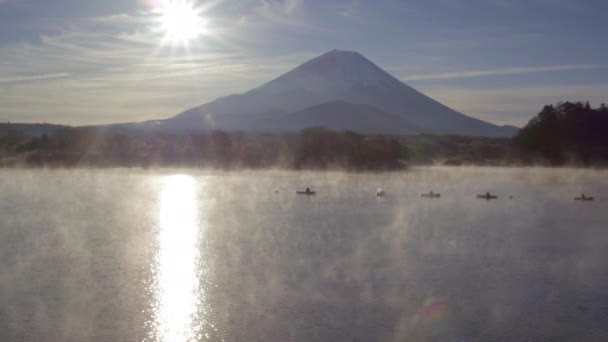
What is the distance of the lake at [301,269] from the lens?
1267 cm

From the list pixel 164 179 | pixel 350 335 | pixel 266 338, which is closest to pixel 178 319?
pixel 266 338

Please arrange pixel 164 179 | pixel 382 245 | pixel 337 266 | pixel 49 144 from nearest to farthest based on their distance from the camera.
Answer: pixel 337 266
pixel 382 245
pixel 164 179
pixel 49 144

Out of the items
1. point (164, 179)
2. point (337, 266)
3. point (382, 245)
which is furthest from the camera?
point (164, 179)

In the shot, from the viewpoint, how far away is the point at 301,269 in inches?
698

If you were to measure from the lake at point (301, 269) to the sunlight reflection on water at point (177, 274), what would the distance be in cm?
5

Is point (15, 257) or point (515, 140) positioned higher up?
point (515, 140)

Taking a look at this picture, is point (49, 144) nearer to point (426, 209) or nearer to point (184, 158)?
point (184, 158)

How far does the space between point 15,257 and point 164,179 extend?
31.5 meters

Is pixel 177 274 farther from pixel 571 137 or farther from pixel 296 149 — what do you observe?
pixel 571 137

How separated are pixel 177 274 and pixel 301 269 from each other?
330cm

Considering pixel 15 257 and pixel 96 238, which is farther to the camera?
pixel 96 238

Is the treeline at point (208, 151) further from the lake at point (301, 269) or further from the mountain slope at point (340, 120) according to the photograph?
the mountain slope at point (340, 120)

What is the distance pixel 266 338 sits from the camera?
468 inches

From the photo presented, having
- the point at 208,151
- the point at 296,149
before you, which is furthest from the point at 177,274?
the point at 208,151
